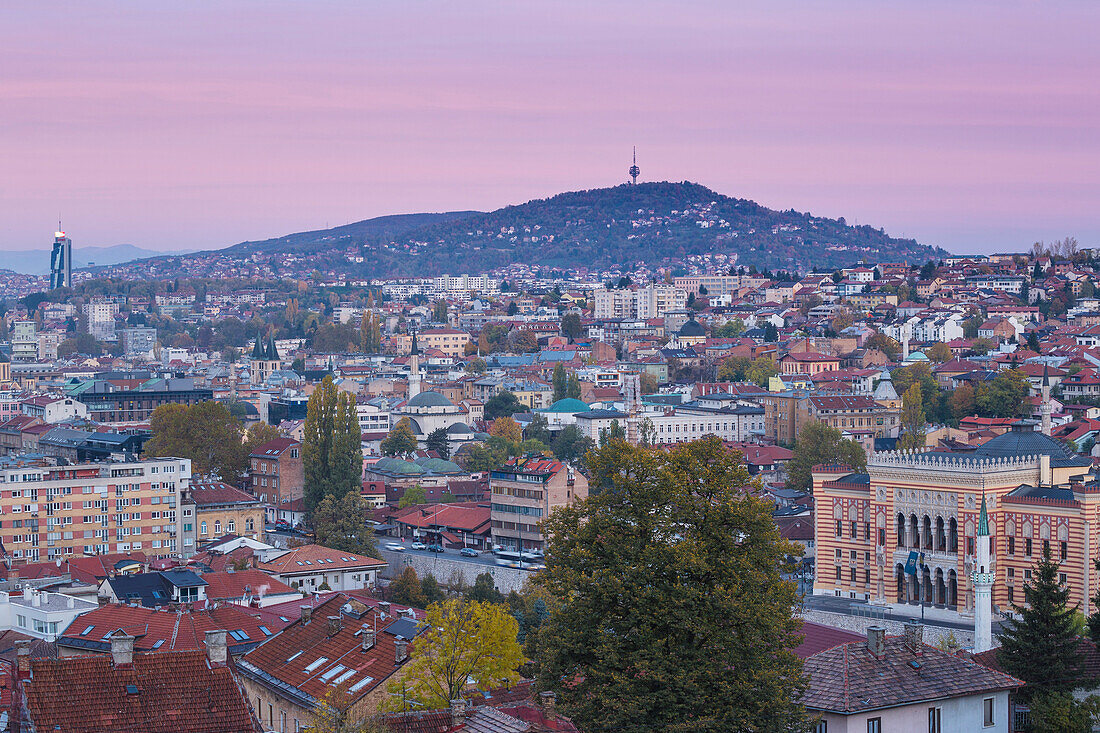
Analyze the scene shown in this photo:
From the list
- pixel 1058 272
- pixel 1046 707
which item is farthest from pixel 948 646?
pixel 1058 272

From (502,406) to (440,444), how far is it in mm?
15562

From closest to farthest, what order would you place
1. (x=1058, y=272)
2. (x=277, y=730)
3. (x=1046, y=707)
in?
1. (x=1046, y=707)
2. (x=277, y=730)
3. (x=1058, y=272)

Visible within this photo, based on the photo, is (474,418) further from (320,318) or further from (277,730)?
A: (320,318)

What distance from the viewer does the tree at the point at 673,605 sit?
19.5 m

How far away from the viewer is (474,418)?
100 m

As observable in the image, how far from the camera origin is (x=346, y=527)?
5466 cm

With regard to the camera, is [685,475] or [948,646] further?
[948,646]

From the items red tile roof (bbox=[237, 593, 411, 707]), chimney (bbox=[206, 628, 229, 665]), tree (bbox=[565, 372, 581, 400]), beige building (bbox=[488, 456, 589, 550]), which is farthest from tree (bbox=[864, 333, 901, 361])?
chimney (bbox=[206, 628, 229, 665])

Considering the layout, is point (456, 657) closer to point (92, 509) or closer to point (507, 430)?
point (92, 509)

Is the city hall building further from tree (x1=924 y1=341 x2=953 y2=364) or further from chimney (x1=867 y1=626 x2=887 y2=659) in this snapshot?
tree (x1=924 y1=341 x2=953 y2=364)

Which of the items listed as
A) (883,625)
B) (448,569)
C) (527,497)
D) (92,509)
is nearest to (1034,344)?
(527,497)

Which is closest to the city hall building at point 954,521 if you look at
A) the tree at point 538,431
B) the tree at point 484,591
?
the tree at point 484,591

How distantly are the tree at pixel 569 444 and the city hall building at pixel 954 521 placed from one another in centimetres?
3456

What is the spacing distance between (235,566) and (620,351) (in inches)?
3799
